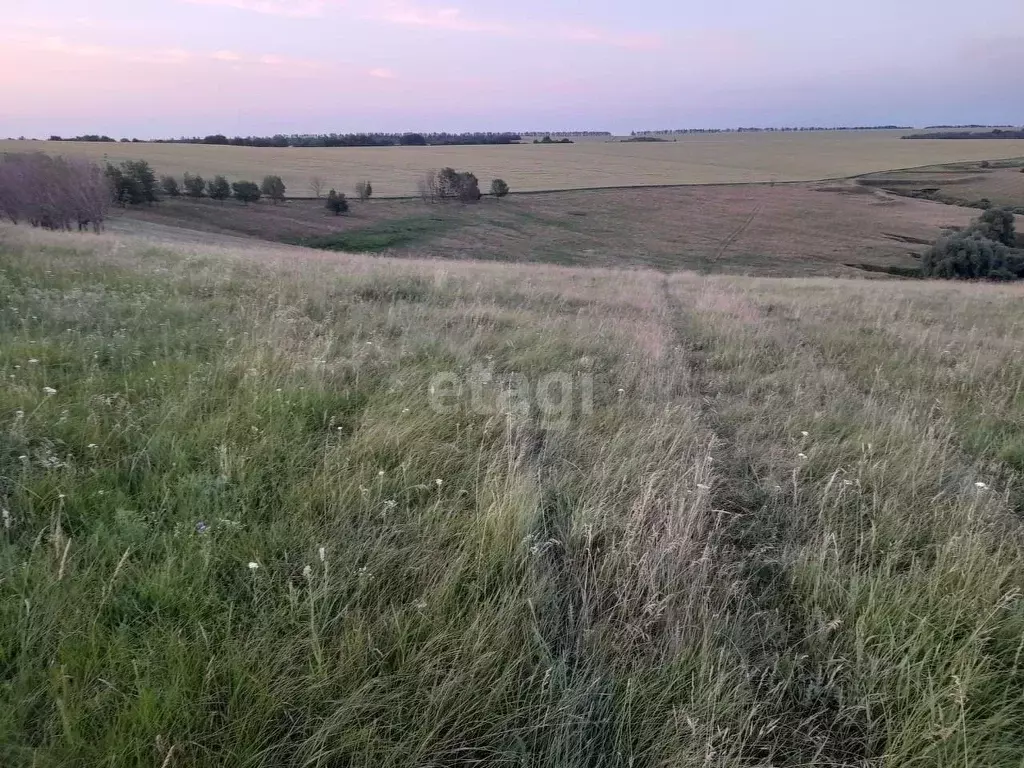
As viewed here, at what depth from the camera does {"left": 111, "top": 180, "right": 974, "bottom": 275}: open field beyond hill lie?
44.8 meters

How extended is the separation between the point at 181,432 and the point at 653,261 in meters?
43.4

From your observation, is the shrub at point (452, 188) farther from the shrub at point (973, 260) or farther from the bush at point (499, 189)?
the shrub at point (973, 260)

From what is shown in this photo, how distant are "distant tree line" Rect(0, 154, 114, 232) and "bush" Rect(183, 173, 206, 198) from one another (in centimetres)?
1933

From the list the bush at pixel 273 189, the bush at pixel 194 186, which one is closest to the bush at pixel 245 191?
the bush at pixel 273 189

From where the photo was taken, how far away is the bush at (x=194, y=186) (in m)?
56.1

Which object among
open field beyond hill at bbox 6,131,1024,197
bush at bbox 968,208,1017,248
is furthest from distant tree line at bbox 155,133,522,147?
bush at bbox 968,208,1017,248

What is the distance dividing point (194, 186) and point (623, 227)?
41.5m

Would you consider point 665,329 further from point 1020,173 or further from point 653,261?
point 1020,173

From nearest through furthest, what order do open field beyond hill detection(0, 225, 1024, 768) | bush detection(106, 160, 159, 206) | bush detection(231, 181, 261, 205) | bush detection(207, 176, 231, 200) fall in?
open field beyond hill detection(0, 225, 1024, 768) → bush detection(106, 160, 159, 206) → bush detection(231, 181, 261, 205) → bush detection(207, 176, 231, 200)

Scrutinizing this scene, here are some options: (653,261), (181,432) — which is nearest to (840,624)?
(181,432)

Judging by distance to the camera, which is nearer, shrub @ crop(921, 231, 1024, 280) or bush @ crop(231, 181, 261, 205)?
shrub @ crop(921, 231, 1024, 280)

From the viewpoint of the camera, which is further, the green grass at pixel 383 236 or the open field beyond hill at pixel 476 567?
the green grass at pixel 383 236

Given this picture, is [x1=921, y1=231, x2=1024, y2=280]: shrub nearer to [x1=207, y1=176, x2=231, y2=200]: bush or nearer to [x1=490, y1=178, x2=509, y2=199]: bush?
[x1=490, y1=178, x2=509, y2=199]: bush

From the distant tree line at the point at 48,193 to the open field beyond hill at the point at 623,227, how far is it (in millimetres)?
2298
